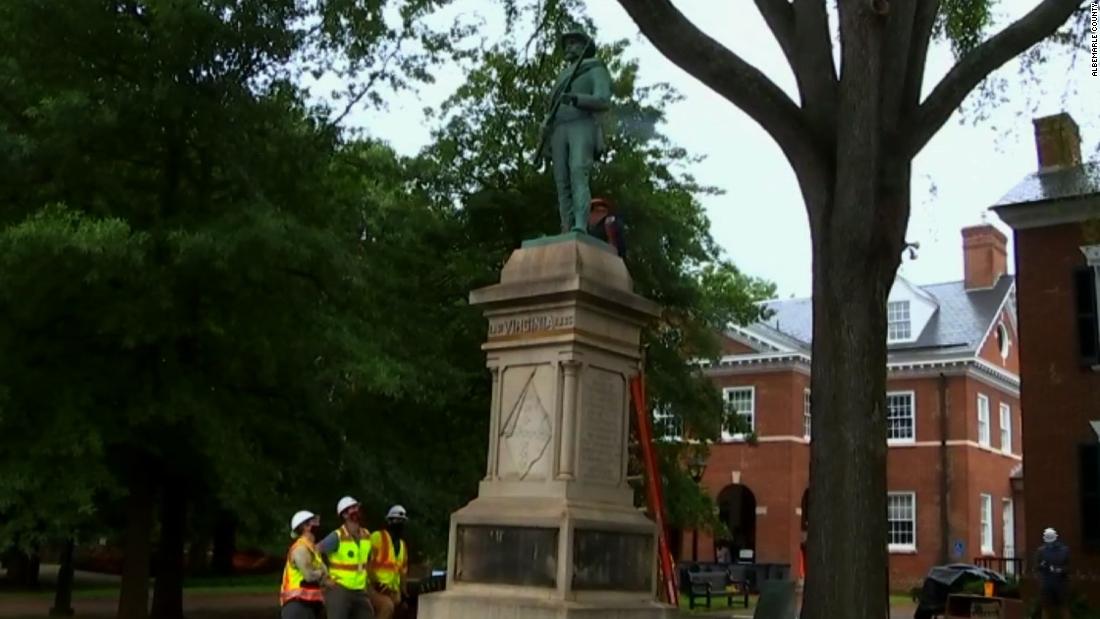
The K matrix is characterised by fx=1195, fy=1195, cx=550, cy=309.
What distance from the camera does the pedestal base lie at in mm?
9172

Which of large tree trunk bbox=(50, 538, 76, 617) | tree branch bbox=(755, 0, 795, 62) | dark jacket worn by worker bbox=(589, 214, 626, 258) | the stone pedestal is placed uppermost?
tree branch bbox=(755, 0, 795, 62)

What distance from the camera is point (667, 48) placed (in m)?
11.7

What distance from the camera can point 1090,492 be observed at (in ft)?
81.5

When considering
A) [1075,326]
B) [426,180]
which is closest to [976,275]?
[1075,326]

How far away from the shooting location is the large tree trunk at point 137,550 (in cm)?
1738

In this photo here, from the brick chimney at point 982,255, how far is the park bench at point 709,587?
71.0ft

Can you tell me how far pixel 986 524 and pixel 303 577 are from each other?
3891 cm

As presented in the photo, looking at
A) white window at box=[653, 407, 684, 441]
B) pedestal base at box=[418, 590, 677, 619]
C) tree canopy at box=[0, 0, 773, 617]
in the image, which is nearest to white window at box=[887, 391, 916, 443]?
white window at box=[653, 407, 684, 441]

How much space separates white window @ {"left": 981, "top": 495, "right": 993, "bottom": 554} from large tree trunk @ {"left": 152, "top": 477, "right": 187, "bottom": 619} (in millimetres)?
31425

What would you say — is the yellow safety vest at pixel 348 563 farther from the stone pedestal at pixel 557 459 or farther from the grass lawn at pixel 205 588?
the grass lawn at pixel 205 588

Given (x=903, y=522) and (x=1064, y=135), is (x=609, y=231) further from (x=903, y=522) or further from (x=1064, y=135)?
(x=903, y=522)

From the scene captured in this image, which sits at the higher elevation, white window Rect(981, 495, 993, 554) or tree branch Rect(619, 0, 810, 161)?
tree branch Rect(619, 0, 810, 161)

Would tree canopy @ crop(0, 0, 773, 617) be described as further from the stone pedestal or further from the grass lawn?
the grass lawn

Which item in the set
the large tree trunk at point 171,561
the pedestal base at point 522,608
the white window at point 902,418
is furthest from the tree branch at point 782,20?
the white window at point 902,418
